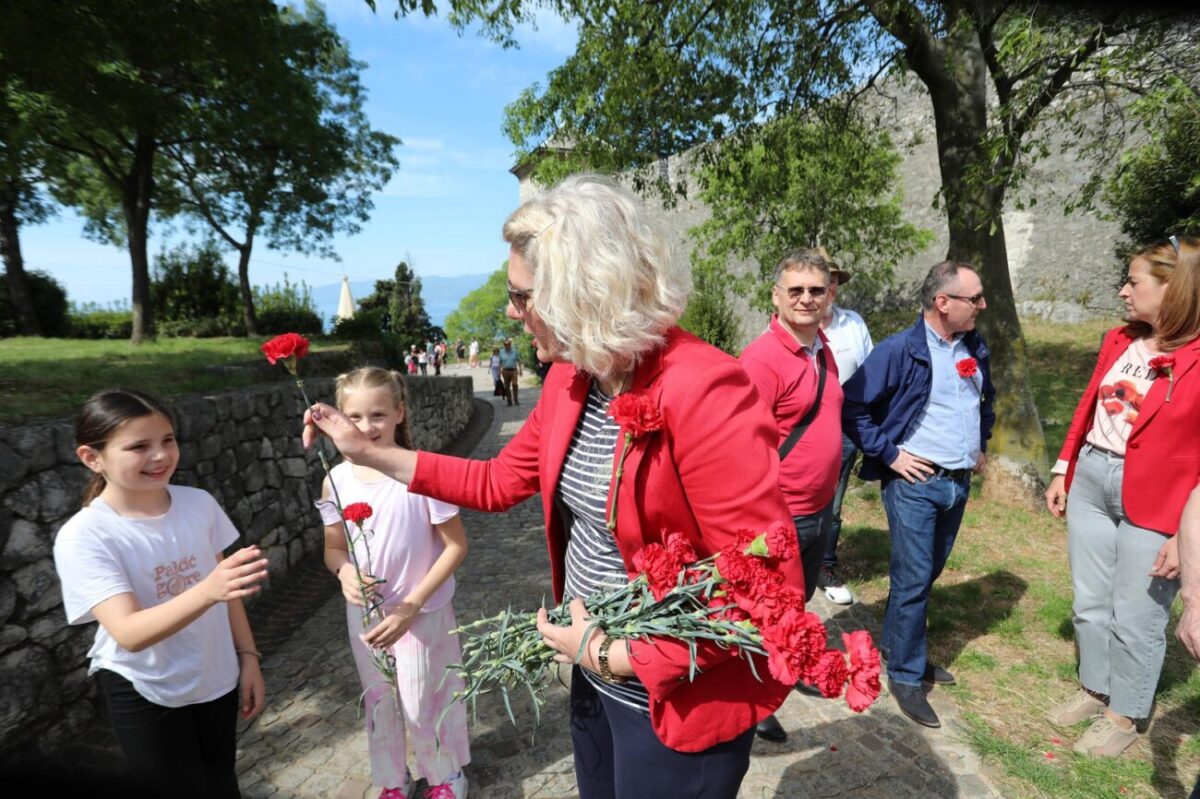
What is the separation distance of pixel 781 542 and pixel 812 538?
6.88 ft

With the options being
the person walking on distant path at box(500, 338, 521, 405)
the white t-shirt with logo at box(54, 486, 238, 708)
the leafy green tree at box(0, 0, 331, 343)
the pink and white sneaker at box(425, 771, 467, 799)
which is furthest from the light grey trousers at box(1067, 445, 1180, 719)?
the person walking on distant path at box(500, 338, 521, 405)

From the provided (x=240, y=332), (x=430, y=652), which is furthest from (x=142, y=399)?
(x=240, y=332)

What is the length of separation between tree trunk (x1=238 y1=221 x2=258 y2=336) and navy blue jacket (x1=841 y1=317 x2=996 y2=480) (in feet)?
53.1

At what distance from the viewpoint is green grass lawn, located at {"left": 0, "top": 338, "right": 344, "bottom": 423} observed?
15.4ft

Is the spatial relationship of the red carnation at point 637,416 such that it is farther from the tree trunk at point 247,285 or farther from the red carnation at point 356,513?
the tree trunk at point 247,285

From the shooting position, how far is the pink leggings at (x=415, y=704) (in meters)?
2.66

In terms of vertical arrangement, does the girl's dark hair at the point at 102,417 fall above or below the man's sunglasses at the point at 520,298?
below

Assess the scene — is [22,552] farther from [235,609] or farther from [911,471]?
[911,471]

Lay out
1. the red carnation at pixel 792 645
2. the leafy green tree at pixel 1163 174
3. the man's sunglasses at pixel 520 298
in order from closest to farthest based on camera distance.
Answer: the red carnation at pixel 792 645
the man's sunglasses at pixel 520 298
the leafy green tree at pixel 1163 174

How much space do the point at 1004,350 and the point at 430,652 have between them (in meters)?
7.03

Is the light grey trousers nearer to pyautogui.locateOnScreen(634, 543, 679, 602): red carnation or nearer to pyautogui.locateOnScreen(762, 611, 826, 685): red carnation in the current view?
pyautogui.locateOnScreen(762, 611, 826, 685): red carnation

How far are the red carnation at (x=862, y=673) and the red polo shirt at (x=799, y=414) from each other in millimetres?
1755

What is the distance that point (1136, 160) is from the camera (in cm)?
543

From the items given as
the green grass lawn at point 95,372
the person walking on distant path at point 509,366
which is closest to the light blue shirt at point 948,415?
the green grass lawn at point 95,372
